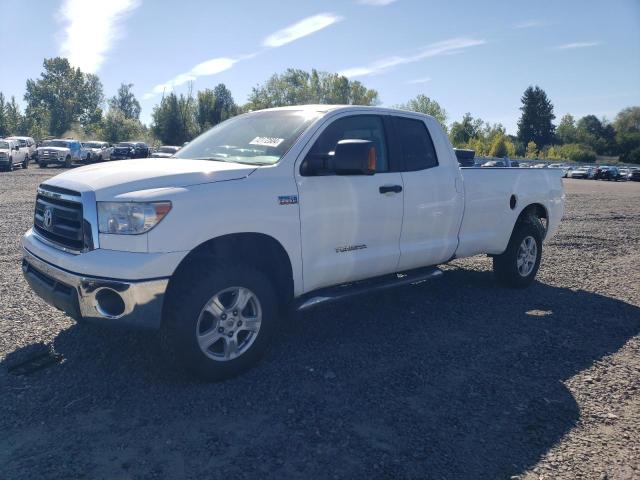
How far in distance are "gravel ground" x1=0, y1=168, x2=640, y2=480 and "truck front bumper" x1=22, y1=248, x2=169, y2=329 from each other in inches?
21.7

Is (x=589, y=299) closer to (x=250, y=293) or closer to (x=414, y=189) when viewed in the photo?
(x=414, y=189)

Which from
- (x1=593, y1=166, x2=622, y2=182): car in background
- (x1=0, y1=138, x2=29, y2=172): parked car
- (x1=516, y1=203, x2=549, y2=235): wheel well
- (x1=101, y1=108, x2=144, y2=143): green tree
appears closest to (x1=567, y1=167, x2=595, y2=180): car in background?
(x1=593, y1=166, x2=622, y2=182): car in background

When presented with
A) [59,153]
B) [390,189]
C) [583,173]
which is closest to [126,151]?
[59,153]

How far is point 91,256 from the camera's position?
338 cm

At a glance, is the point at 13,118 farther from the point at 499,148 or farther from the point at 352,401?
the point at 352,401

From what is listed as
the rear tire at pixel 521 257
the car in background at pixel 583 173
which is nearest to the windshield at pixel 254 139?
the rear tire at pixel 521 257

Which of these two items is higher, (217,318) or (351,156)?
(351,156)

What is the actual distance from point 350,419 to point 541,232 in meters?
4.40

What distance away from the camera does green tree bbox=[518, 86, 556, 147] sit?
393 feet

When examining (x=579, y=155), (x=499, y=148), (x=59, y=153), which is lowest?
Answer: (x=579, y=155)

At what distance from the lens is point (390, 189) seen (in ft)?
15.4

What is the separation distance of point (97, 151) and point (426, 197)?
135ft

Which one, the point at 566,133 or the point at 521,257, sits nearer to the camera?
the point at 521,257

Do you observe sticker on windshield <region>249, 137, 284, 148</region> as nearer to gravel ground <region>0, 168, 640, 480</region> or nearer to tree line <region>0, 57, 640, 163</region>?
gravel ground <region>0, 168, 640, 480</region>
